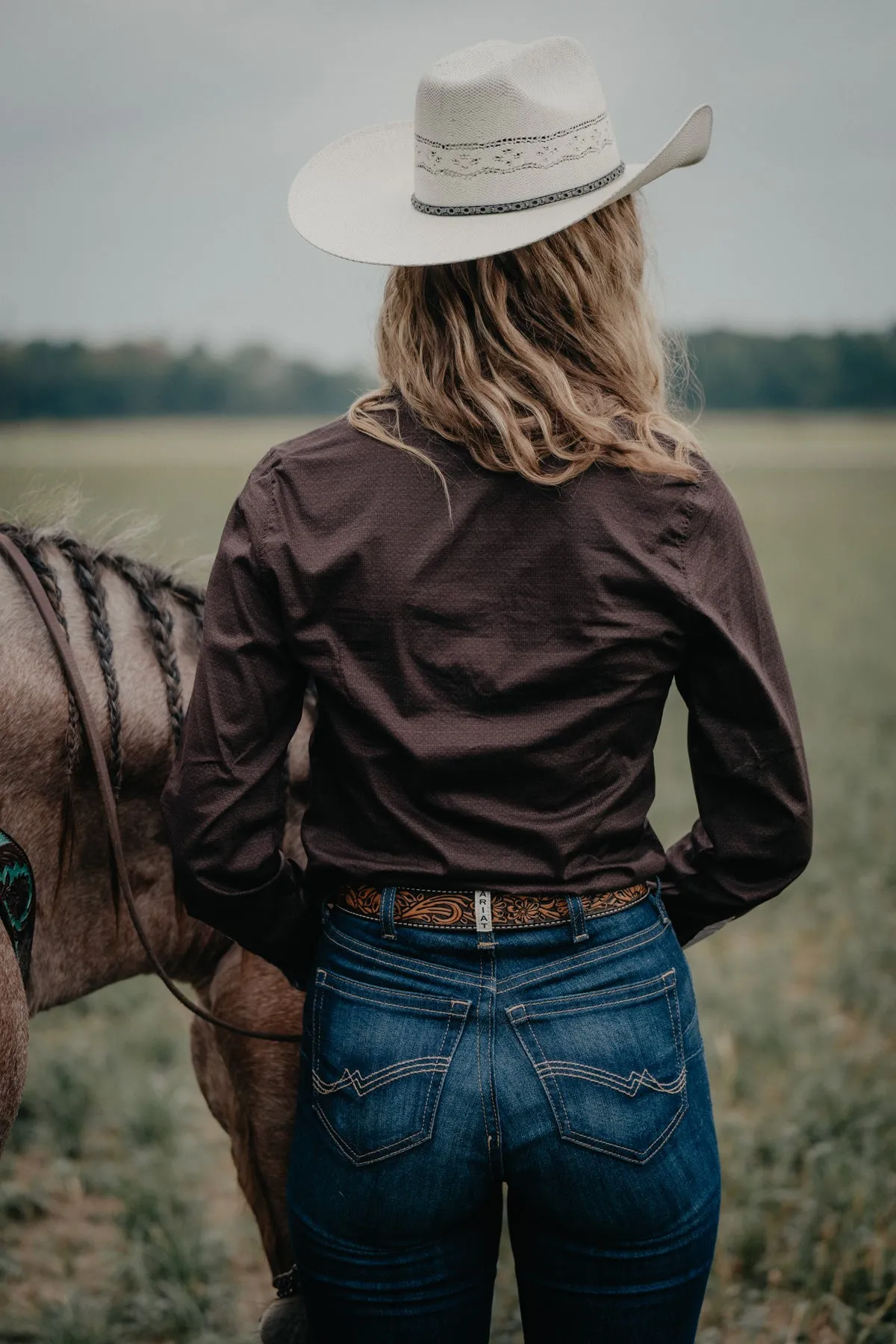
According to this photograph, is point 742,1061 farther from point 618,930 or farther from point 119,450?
point 119,450

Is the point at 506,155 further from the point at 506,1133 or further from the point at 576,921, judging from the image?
the point at 506,1133

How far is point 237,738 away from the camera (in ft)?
4.65

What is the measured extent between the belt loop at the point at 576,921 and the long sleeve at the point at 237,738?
1.35 ft

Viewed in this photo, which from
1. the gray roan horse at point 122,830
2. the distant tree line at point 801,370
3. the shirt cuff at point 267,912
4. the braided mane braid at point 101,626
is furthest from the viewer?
the distant tree line at point 801,370

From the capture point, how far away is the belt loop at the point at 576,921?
135cm

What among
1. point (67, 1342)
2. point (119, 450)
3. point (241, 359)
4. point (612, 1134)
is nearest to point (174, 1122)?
point (67, 1342)

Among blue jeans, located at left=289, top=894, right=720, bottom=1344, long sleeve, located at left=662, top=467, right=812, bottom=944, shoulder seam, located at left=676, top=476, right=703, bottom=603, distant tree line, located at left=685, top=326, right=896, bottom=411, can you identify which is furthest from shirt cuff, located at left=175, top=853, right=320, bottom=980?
distant tree line, located at left=685, top=326, right=896, bottom=411

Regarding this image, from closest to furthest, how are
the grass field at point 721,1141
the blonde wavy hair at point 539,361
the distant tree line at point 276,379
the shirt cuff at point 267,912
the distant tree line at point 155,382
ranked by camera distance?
1. the blonde wavy hair at point 539,361
2. the shirt cuff at point 267,912
3. the grass field at point 721,1141
4. the distant tree line at point 155,382
5. the distant tree line at point 276,379

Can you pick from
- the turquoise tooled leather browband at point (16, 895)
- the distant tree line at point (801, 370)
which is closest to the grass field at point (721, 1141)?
the turquoise tooled leather browband at point (16, 895)

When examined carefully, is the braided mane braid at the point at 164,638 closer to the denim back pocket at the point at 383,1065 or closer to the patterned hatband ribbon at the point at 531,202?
the denim back pocket at the point at 383,1065

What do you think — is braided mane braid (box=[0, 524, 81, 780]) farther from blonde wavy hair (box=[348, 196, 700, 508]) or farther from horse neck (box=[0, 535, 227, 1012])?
blonde wavy hair (box=[348, 196, 700, 508])

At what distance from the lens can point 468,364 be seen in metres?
1.32

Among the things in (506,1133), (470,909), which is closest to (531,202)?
(470,909)

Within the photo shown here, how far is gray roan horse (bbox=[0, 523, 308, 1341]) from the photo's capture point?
1638 millimetres
